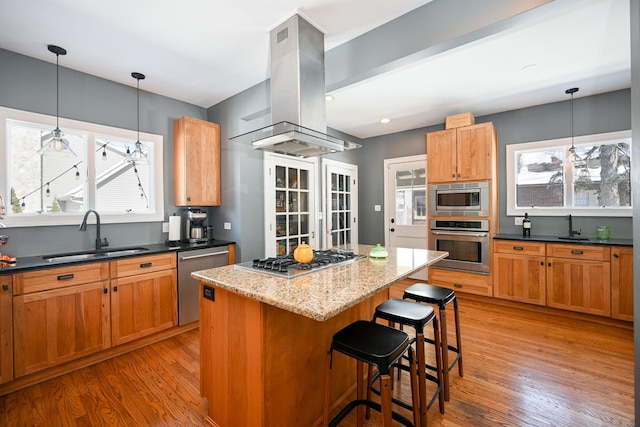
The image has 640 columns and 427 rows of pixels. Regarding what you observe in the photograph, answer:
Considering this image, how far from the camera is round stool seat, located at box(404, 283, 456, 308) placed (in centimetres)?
205

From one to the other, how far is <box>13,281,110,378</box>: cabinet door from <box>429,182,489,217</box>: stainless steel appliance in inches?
162

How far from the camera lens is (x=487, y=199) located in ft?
12.7

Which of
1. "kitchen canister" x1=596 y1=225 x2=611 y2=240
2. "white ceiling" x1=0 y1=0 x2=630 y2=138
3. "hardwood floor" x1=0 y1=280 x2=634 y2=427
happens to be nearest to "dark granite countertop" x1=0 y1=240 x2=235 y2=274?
"hardwood floor" x1=0 y1=280 x2=634 y2=427

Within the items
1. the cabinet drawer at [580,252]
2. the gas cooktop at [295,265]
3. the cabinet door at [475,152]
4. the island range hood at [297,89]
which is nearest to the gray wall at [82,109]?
the island range hood at [297,89]

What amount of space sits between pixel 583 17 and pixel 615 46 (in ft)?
2.34

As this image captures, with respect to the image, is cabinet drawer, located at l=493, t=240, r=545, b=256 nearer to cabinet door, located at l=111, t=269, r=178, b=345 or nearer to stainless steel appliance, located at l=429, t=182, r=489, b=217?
stainless steel appliance, located at l=429, t=182, r=489, b=217

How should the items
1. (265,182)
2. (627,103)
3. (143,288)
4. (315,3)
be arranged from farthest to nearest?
(265,182) < (627,103) < (143,288) < (315,3)

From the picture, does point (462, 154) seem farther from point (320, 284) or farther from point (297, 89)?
point (320, 284)

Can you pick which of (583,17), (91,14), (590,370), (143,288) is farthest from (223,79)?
(590,370)

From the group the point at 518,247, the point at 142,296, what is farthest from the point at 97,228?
the point at 518,247

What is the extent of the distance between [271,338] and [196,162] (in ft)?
8.65

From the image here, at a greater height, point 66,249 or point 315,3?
point 315,3

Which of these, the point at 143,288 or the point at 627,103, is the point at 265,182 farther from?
the point at 627,103

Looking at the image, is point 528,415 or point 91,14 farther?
point 91,14
